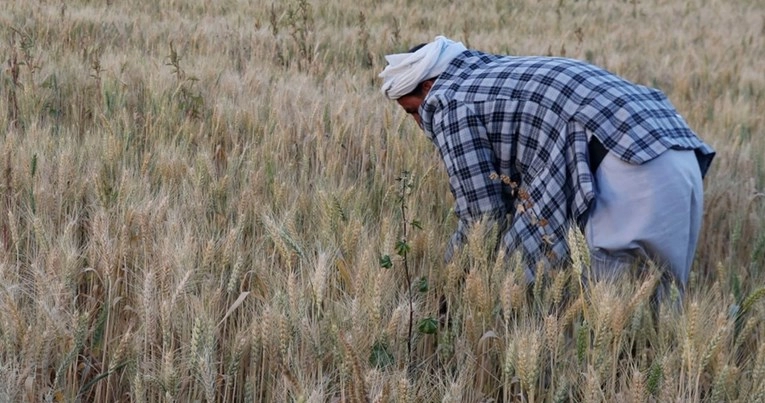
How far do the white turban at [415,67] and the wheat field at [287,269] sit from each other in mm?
303

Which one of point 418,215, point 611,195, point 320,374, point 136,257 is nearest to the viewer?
point 320,374

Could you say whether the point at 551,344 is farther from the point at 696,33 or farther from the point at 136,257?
the point at 696,33

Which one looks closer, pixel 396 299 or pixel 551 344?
pixel 551 344

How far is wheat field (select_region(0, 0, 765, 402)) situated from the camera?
168 centimetres

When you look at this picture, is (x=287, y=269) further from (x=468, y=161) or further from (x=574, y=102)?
(x=574, y=102)

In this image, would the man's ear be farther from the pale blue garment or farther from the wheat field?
the pale blue garment

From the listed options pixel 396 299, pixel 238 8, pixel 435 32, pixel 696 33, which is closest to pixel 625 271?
pixel 396 299

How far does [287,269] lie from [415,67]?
95 cm

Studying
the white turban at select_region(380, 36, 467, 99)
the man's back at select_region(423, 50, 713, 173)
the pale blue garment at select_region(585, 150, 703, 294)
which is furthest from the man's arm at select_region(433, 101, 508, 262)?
the pale blue garment at select_region(585, 150, 703, 294)

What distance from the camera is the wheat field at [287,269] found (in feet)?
5.50

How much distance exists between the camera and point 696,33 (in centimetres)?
865

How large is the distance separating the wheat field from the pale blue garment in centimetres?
16

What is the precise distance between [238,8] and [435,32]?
1900mm

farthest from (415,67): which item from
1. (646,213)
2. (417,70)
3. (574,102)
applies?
(646,213)
